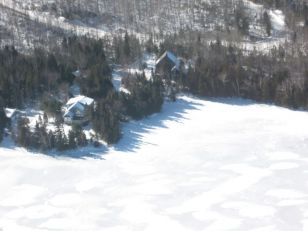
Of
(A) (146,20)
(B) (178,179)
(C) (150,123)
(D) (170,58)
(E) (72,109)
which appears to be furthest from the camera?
(A) (146,20)

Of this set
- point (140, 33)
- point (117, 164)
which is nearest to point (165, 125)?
point (117, 164)

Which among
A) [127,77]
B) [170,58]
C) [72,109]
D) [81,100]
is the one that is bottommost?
[72,109]

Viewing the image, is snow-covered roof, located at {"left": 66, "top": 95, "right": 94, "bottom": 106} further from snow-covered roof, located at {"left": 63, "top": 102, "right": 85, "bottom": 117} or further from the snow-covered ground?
the snow-covered ground

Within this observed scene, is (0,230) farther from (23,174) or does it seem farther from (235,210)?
(235,210)

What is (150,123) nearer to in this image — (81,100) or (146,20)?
(81,100)

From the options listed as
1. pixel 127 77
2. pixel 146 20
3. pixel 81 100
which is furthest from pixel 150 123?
pixel 146 20

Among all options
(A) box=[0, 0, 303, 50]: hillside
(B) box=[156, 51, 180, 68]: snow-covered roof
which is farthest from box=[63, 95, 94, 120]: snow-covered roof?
(A) box=[0, 0, 303, 50]: hillside

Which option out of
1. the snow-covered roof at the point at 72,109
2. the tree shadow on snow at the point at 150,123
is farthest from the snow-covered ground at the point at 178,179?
the snow-covered roof at the point at 72,109
